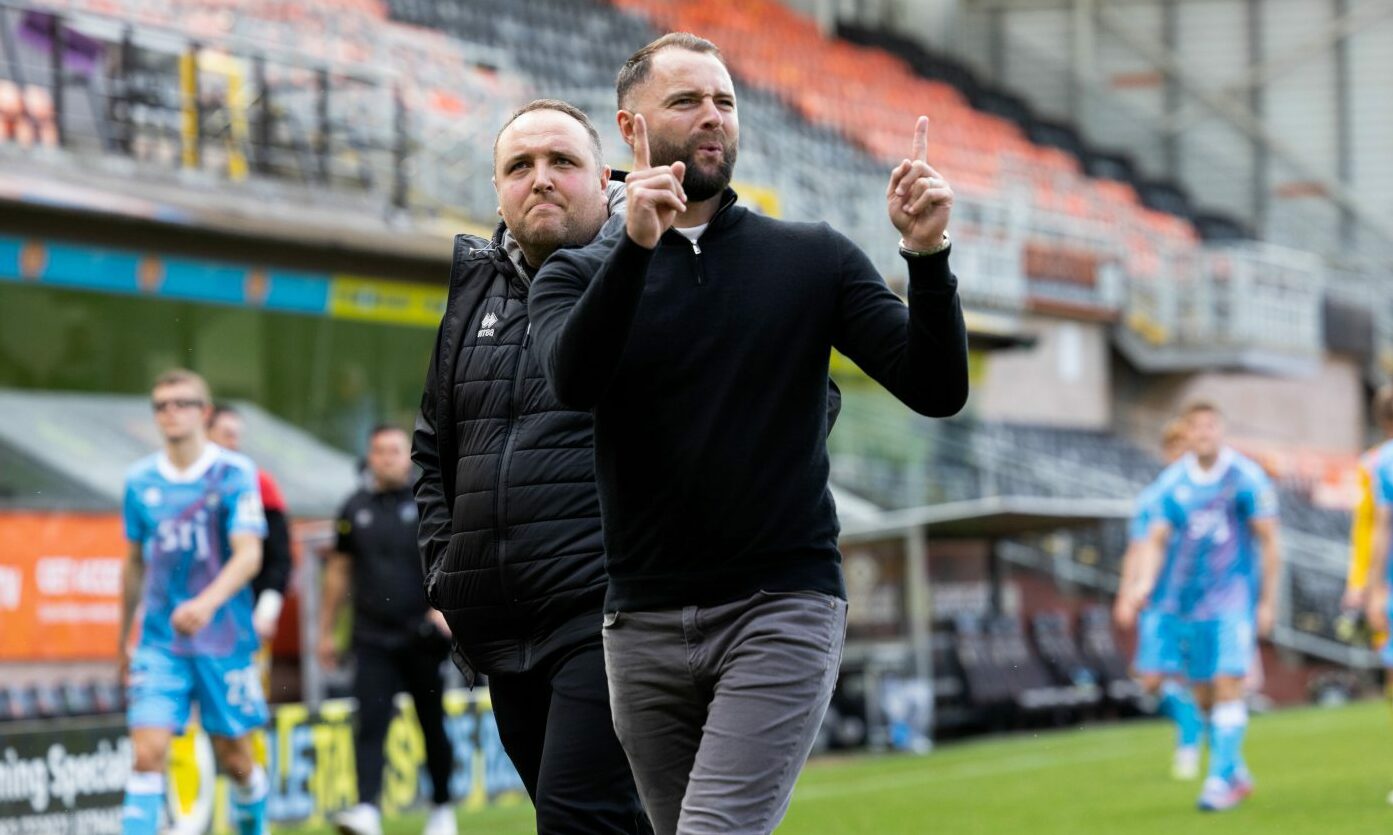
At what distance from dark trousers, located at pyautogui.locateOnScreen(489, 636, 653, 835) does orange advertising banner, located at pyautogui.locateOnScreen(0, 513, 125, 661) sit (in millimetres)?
10309

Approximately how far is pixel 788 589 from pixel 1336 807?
27.3 feet

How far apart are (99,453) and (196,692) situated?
24.8ft

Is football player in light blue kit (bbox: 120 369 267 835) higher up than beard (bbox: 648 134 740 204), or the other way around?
beard (bbox: 648 134 740 204)

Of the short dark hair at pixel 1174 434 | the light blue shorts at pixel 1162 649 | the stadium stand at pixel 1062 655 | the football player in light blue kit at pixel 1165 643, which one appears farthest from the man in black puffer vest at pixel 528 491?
the stadium stand at pixel 1062 655

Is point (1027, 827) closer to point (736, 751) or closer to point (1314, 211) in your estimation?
point (736, 751)

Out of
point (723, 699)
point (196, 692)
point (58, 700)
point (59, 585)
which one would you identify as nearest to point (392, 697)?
point (196, 692)

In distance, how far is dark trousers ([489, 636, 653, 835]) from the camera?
17.4ft

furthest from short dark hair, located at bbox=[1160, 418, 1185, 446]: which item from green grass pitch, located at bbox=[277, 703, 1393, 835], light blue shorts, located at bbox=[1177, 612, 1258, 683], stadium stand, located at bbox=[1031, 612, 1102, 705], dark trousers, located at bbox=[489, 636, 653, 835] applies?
stadium stand, located at bbox=[1031, 612, 1102, 705]

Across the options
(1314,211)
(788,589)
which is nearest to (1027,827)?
(788,589)

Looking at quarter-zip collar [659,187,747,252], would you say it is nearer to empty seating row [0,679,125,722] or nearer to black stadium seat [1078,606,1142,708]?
empty seating row [0,679,125,722]

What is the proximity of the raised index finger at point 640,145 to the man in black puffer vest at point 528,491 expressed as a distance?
3.38ft

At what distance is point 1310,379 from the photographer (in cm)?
4197

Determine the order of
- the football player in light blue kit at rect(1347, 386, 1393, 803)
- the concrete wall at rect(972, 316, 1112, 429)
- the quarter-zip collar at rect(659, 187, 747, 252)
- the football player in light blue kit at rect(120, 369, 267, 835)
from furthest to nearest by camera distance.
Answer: the concrete wall at rect(972, 316, 1112, 429) → the football player in light blue kit at rect(1347, 386, 1393, 803) → the football player in light blue kit at rect(120, 369, 267, 835) → the quarter-zip collar at rect(659, 187, 747, 252)

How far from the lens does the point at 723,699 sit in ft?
15.6
